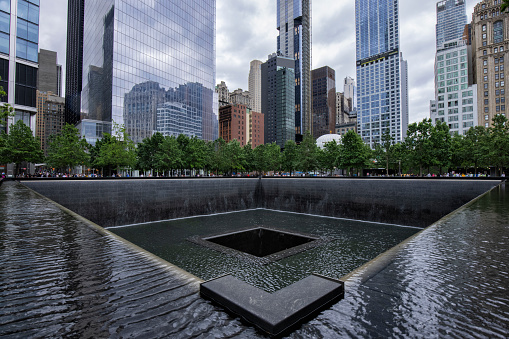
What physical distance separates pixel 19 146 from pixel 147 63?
118ft

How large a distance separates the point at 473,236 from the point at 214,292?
538 centimetres

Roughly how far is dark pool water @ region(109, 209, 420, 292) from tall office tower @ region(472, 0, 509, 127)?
8534 cm

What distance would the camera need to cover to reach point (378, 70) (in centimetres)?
16950

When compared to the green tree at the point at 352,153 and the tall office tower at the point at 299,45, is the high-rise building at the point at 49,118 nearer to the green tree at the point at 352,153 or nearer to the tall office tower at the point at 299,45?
the tall office tower at the point at 299,45

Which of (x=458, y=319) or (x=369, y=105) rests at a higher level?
(x=369, y=105)

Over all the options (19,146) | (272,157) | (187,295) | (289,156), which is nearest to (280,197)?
(187,295)

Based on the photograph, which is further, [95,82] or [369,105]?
[369,105]

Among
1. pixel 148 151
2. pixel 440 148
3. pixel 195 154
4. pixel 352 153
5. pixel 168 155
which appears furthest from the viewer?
pixel 148 151

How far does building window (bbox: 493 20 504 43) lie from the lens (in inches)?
3027

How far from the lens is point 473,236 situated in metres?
5.18

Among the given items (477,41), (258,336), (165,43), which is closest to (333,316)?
(258,336)

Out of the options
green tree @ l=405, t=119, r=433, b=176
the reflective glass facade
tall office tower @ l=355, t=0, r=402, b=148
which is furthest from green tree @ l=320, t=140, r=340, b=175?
tall office tower @ l=355, t=0, r=402, b=148

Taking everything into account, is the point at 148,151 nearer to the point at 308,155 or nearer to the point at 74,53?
the point at 308,155

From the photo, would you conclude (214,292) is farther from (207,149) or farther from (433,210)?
(207,149)
